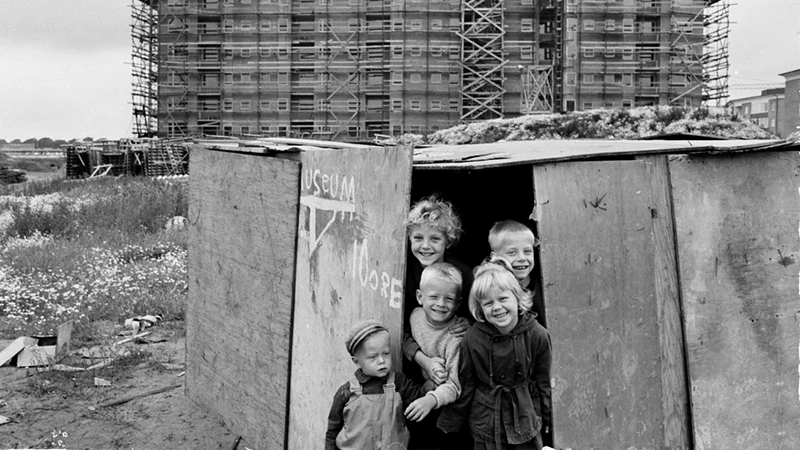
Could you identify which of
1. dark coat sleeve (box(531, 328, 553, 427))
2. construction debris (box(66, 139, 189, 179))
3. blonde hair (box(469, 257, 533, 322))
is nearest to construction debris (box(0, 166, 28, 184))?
construction debris (box(66, 139, 189, 179))

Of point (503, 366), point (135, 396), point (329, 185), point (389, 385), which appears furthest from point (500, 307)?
point (135, 396)

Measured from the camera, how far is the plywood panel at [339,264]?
12.0 ft

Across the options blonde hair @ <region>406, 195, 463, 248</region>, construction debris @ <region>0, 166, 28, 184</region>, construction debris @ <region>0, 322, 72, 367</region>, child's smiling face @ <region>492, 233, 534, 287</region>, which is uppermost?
construction debris @ <region>0, 166, 28, 184</region>

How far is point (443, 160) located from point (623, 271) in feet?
3.17

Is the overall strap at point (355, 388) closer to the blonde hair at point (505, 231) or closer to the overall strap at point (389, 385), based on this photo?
→ the overall strap at point (389, 385)

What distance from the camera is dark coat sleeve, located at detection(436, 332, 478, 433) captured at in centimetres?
330

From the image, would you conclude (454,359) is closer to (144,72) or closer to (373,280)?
(373,280)

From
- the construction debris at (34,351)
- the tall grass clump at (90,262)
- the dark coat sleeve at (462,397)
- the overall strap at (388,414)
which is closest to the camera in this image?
the dark coat sleeve at (462,397)

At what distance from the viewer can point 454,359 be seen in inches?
136

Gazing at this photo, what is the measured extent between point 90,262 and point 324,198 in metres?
7.79

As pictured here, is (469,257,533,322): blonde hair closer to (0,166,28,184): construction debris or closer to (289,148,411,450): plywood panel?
(289,148,411,450): plywood panel

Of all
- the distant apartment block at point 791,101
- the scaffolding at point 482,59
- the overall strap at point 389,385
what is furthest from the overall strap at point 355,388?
the scaffolding at point 482,59

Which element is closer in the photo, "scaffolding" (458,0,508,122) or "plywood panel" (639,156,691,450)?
"plywood panel" (639,156,691,450)

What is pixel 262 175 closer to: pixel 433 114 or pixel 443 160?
pixel 443 160
